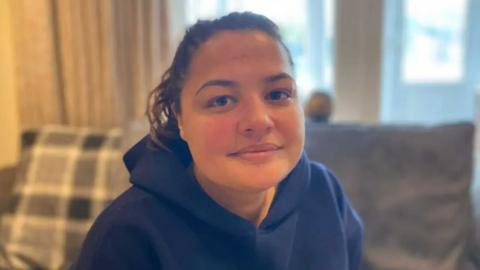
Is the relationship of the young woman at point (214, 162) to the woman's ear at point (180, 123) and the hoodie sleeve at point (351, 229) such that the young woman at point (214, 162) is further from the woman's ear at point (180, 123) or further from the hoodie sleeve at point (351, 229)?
the hoodie sleeve at point (351, 229)

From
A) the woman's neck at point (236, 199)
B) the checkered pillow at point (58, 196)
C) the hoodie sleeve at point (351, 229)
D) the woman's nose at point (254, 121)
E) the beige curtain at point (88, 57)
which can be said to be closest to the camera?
the woman's nose at point (254, 121)

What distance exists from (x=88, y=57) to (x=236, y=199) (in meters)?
1.33

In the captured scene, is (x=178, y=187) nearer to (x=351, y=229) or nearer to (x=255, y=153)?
(x=255, y=153)

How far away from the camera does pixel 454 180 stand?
6.27 ft

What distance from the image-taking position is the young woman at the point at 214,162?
3.70ft

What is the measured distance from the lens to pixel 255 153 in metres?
1.12

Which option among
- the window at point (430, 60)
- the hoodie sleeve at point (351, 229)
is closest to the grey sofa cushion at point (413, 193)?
the hoodie sleeve at point (351, 229)

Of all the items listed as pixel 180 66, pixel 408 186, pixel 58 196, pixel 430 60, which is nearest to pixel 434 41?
pixel 430 60

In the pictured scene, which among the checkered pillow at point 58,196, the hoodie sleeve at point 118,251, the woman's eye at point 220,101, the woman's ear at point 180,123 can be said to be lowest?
the checkered pillow at point 58,196

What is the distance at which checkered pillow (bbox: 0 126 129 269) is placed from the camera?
86.8 inches

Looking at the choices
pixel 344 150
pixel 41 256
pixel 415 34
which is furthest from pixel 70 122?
pixel 415 34

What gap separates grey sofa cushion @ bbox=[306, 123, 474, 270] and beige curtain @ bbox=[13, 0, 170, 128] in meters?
0.81

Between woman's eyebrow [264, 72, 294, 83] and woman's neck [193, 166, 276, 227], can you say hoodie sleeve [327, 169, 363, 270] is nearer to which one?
woman's neck [193, 166, 276, 227]

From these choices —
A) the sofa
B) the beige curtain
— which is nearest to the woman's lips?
the sofa
